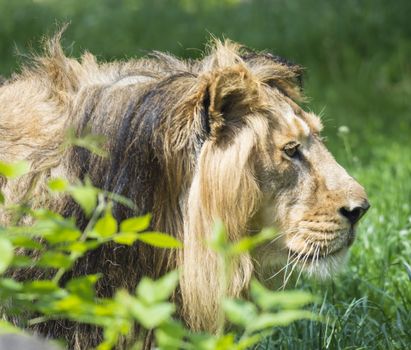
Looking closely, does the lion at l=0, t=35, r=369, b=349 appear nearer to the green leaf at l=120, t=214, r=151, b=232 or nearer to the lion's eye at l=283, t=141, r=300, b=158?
the lion's eye at l=283, t=141, r=300, b=158

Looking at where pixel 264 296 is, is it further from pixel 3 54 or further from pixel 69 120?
pixel 3 54

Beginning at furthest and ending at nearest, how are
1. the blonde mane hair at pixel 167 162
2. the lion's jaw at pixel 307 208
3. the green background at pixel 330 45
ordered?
the green background at pixel 330 45
the lion's jaw at pixel 307 208
the blonde mane hair at pixel 167 162

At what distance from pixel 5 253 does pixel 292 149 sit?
7.04ft

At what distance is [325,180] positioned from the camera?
385cm

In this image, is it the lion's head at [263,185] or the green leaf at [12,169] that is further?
the lion's head at [263,185]

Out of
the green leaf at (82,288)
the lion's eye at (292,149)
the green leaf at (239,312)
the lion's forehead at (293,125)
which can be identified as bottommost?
the green leaf at (82,288)

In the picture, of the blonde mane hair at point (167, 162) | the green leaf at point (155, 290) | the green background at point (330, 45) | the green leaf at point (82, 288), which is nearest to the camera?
the green leaf at point (155, 290)

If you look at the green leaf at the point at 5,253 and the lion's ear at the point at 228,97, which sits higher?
the lion's ear at the point at 228,97

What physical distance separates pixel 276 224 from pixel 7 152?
3.54 ft

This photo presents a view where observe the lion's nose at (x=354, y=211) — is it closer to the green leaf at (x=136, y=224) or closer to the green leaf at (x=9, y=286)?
the green leaf at (x=136, y=224)

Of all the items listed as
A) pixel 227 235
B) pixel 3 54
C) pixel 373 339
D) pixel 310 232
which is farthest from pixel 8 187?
pixel 3 54

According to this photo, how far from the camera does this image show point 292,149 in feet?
12.6

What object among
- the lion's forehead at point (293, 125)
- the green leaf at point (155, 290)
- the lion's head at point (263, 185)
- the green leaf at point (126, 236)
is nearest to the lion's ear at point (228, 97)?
the lion's head at point (263, 185)

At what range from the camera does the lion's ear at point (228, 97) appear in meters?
3.69
